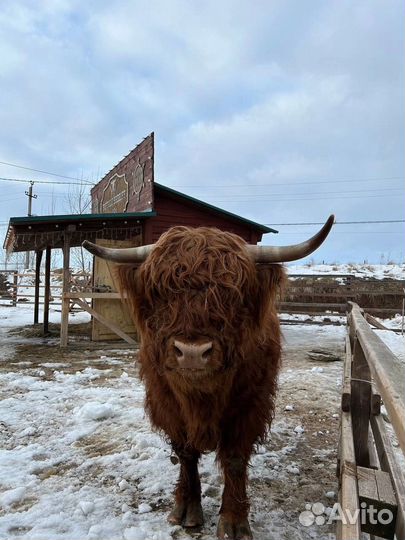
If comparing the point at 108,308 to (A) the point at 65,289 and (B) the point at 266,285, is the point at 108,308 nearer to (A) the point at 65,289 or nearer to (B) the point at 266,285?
(A) the point at 65,289

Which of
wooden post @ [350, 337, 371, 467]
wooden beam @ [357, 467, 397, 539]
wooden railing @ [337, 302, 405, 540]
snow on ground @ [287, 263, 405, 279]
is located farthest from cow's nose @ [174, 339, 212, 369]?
snow on ground @ [287, 263, 405, 279]

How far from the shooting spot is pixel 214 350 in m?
2.17

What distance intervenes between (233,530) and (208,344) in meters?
1.54

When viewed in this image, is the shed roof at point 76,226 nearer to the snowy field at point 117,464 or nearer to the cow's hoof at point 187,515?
the snowy field at point 117,464

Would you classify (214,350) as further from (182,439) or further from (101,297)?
(101,297)

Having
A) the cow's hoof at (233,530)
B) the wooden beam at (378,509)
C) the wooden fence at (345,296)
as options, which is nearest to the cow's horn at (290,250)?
the wooden beam at (378,509)

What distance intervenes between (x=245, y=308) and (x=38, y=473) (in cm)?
265

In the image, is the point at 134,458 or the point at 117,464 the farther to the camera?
the point at 134,458

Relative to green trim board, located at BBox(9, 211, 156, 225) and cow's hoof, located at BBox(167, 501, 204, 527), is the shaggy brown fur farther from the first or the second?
green trim board, located at BBox(9, 211, 156, 225)

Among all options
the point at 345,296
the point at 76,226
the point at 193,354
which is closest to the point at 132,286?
the point at 193,354

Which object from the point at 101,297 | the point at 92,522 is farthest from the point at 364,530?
the point at 101,297

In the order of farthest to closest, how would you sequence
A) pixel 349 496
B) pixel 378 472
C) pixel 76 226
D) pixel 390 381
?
1. pixel 76 226
2. pixel 378 472
3. pixel 349 496
4. pixel 390 381

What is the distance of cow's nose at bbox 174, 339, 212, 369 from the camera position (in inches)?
81.6

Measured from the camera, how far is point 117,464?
12.3 feet
